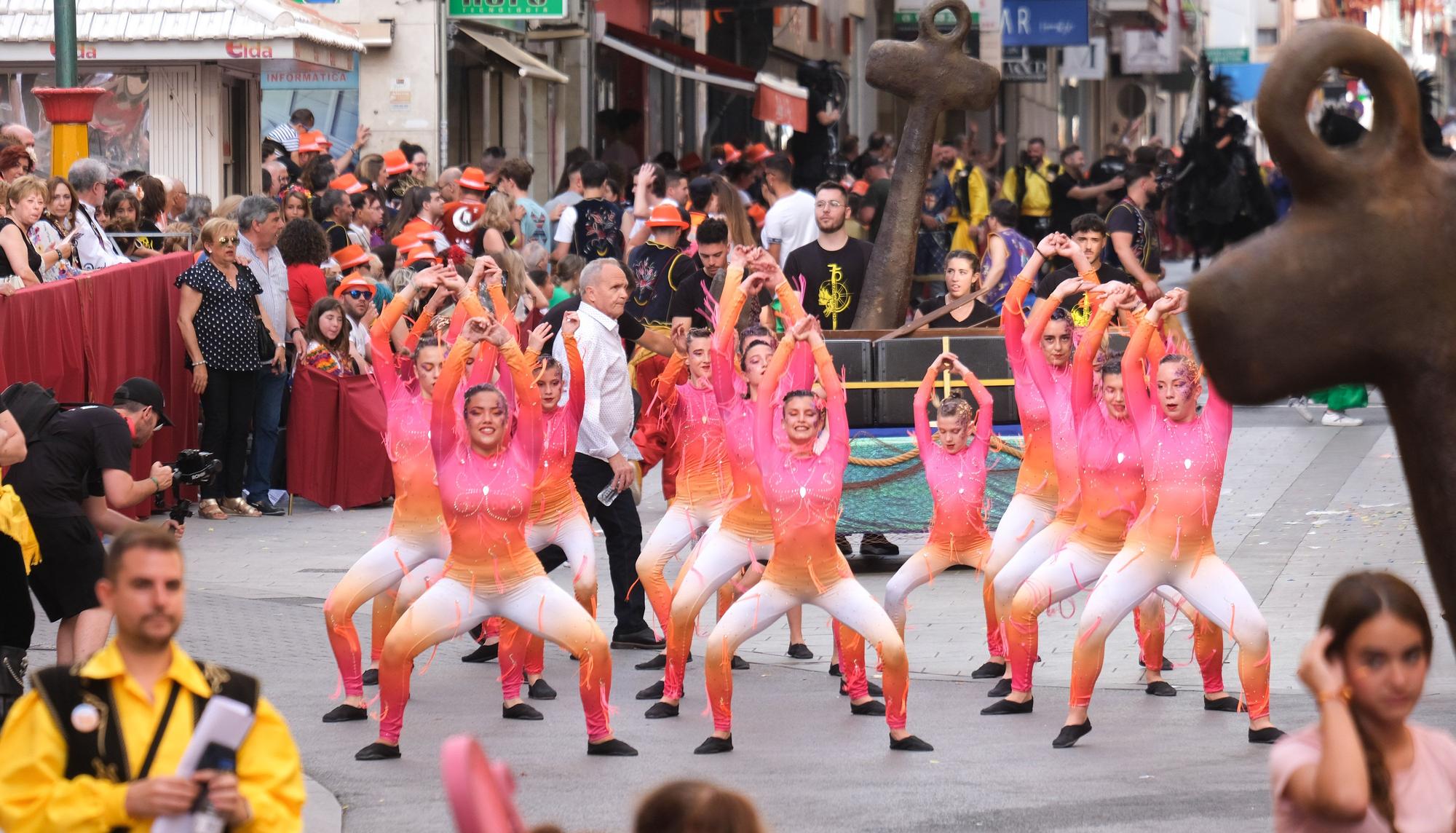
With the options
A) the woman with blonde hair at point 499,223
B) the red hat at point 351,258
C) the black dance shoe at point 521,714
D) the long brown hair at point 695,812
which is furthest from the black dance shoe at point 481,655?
the long brown hair at point 695,812

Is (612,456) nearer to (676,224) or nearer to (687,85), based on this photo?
(676,224)

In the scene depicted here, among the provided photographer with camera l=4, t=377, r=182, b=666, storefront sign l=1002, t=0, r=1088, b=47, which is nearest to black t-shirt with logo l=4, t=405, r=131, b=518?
photographer with camera l=4, t=377, r=182, b=666

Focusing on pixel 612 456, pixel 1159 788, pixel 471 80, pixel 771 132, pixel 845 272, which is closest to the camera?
pixel 1159 788

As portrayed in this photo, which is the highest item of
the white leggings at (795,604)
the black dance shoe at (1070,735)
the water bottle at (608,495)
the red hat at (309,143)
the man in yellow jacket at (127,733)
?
the red hat at (309,143)

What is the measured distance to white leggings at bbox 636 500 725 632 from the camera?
9852 mm

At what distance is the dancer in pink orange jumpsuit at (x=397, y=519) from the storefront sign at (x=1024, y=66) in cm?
3243

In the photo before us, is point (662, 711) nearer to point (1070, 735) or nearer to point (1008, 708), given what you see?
point (1008, 708)

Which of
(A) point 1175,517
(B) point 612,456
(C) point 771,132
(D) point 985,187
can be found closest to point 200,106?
(B) point 612,456

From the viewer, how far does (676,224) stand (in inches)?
512

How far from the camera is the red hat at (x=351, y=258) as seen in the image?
→ 14.9 m

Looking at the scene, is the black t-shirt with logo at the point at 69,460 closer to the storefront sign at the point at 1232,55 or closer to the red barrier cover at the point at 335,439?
the red barrier cover at the point at 335,439

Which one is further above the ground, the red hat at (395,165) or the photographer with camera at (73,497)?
the red hat at (395,165)

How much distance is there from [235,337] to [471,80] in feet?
38.0

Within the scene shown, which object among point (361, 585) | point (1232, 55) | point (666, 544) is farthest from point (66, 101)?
point (1232, 55)
